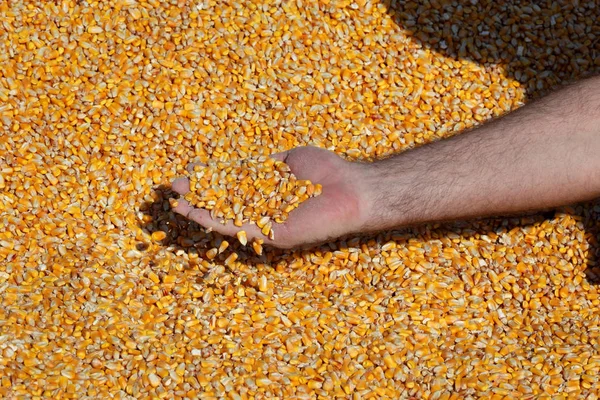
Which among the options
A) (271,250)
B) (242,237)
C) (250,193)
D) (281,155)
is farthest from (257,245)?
(281,155)

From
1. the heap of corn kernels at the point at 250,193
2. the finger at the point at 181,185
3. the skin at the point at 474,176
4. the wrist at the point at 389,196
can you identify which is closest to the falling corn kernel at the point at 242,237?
the heap of corn kernels at the point at 250,193

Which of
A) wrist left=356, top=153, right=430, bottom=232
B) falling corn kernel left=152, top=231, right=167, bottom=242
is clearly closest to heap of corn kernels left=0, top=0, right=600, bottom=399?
falling corn kernel left=152, top=231, right=167, bottom=242

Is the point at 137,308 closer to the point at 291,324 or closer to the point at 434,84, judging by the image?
the point at 291,324

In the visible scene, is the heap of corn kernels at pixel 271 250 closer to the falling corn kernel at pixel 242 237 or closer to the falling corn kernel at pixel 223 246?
the falling corn kernel at pixel 223 246

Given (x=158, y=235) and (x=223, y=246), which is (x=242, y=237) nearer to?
(x=223, y=246)

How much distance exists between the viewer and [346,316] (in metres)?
3.41

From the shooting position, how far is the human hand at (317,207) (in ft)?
11.0

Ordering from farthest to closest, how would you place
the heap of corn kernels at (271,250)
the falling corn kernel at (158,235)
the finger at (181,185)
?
the falling corn kernel at (158,235) < the finger at (181,185) < the heap of corn kernels at (271,250)

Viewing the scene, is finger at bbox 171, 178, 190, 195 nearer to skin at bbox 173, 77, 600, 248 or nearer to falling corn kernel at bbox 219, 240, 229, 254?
skin at bbox 173, 77, 600, 248

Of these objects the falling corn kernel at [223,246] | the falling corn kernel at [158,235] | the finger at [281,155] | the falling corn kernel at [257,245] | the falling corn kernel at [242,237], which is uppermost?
the finger at [281,155]

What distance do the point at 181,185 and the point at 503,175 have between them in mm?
1254

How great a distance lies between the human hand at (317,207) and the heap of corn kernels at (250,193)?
0.03 m

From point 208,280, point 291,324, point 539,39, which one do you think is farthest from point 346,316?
point 539,39

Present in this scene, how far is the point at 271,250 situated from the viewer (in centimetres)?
363
